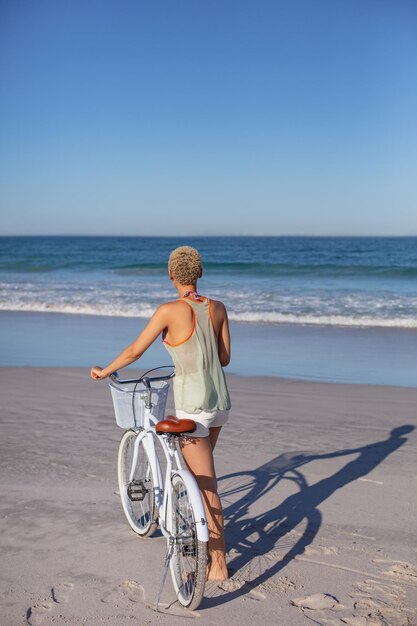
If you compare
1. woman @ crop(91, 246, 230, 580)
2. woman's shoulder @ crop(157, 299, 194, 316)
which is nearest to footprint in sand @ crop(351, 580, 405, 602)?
woman @ crop(91, 246, 230, 580)

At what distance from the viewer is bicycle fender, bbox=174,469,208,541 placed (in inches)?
130

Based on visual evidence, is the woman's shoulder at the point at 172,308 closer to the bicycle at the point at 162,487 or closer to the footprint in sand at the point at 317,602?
the bicycle at the point at 162,487

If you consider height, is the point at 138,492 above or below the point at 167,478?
below

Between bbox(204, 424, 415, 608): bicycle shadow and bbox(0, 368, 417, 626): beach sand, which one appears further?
bbox(204, 424, 415, 608): bicycle shadow

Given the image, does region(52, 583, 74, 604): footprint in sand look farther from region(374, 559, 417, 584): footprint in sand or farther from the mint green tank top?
region(374, 559, 417, 584): footprint in sand

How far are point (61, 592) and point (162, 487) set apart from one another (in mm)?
745

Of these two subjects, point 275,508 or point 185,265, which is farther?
point 275,508

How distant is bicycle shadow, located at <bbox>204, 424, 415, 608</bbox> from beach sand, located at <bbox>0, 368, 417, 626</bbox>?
1 cm

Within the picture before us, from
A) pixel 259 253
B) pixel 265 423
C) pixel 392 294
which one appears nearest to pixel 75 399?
pixel 265 423

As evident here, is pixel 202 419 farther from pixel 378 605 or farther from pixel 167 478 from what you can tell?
pixel 378 605

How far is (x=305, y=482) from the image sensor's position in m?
5.55

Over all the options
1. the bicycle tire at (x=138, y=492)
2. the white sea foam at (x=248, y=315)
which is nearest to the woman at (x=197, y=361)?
the bicycle tire at (x=138, y=492)

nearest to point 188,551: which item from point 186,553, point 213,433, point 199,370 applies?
point 186,553

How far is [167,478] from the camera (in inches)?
142
